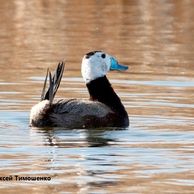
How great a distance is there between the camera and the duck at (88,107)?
12250mm

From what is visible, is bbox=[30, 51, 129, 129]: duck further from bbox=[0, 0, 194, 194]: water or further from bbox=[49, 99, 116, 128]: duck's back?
bbox=[0, 0, 194, 194]: water

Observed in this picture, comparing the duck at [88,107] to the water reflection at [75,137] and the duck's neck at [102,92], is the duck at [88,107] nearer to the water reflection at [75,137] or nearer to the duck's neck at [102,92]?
the duck's neck at [102,92]

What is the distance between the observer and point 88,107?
40.6 ft

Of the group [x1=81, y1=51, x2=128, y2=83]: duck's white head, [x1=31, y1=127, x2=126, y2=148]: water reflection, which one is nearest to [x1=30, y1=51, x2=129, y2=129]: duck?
[x1=81, y1=51, x2=128, y2=83]: duck's white head

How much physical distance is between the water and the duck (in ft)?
0.46

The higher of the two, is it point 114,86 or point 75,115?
point 75,115

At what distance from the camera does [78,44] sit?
795 inches

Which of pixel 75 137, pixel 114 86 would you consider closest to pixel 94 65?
pixel 75 137

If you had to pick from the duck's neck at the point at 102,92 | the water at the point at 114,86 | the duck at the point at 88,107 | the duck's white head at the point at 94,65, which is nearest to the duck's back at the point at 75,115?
the duck at the point at 88,107

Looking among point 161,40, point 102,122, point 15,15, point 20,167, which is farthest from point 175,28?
point 20,167

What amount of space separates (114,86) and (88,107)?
2959mm

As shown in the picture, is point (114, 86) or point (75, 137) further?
point (114, 86)

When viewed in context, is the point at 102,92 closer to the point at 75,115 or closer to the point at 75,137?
the point at 75,115

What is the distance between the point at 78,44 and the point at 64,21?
3.89 m
